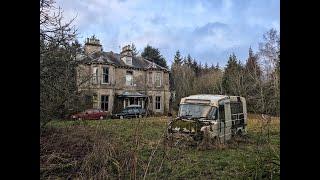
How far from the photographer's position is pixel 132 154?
2094mm

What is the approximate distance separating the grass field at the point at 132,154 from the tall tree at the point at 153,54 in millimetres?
1381

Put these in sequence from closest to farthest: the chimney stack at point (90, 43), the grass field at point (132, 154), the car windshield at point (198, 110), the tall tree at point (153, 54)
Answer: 1. the grass field at point (132, 154)
2. the chimney stack at point (90, 43)
3. the tall tree at point (153, 54)
4. the car windshield at point (198, 110)

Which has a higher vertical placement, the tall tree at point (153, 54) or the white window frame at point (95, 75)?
the tall tree at point (153, 54)

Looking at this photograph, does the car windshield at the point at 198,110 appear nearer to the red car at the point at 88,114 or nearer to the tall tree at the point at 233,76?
the tall tree at the point at 233,76

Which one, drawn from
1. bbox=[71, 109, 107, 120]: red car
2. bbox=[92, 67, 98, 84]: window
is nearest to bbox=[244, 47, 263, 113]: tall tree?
bbox=[71, 109, 107, 120]: red car

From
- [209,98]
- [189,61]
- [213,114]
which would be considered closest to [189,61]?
[189,61]

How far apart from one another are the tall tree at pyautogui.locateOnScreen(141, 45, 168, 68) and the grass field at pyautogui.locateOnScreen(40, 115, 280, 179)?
1.38 metres

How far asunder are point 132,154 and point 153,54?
7.48 feet

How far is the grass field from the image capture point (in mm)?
2156

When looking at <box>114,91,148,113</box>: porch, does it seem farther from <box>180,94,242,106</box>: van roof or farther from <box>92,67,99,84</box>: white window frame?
<box>180,94,242,106</box>: van roof

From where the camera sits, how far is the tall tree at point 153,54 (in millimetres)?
4004

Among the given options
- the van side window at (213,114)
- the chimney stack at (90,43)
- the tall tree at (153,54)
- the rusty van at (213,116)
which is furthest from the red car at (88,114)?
the van side window at (213,114)
